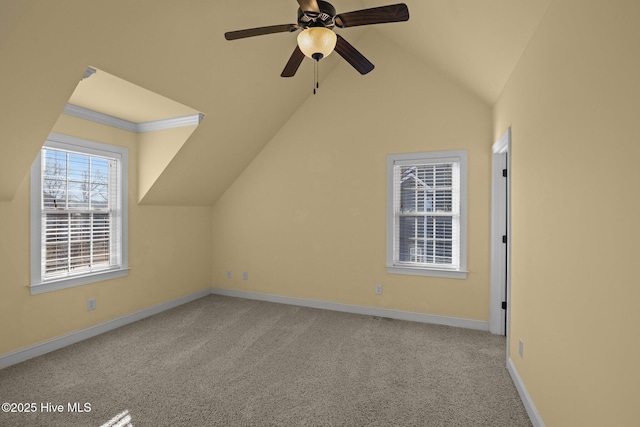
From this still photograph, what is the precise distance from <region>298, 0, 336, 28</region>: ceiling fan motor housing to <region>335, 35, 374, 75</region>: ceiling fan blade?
0.55 ft

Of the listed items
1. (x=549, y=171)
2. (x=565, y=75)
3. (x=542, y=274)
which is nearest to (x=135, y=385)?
(x=542, y=274)

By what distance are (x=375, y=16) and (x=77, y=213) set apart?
356 centimetres

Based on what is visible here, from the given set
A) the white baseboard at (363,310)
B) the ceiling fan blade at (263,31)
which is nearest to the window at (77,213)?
the white baseboard at (363,310)

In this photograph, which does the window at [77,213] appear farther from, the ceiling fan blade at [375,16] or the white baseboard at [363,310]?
the ceiling fan blade at [375,16]

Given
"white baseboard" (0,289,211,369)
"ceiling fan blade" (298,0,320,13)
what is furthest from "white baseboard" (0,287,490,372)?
"ceiling fan blade" (298,0,320,13)

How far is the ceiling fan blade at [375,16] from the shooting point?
5.92 ft

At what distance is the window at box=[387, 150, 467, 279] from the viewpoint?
3.83m

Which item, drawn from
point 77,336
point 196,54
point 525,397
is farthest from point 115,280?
point 525,397

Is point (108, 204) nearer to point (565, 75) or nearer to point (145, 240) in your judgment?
point (145, 240)

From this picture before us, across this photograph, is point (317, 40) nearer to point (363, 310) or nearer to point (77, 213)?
point (77, 213)

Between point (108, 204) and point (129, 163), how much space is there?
562 mm

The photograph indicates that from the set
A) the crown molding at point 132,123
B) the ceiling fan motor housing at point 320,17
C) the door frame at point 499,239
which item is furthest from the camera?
the door frame at point 499,239

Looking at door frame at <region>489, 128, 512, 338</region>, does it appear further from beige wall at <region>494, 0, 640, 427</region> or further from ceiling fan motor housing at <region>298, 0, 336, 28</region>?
ceiling fan motor housing at <region>298, 0, 336, 28</region>

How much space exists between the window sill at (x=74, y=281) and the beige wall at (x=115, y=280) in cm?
5
